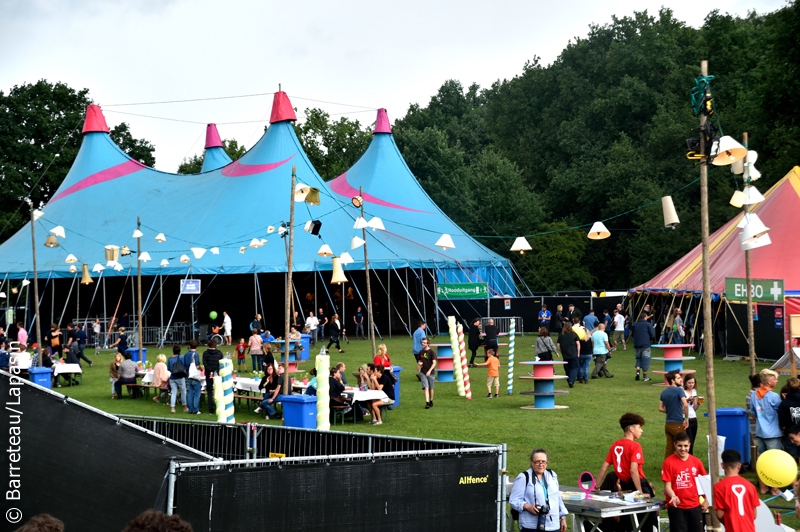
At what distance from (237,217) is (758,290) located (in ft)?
53.0

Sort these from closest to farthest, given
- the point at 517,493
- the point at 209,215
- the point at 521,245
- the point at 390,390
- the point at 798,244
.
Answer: the point at 517,493 < the point at 390,390 < the point at 798,244 < the point at 521,245 < the point at 209,215

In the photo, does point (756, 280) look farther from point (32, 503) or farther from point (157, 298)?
point (157, 298)

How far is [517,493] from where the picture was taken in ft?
21.1

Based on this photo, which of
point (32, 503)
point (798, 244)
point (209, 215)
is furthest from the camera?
point (209, 215)

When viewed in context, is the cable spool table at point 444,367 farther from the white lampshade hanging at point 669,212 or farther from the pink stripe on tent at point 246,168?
the pink stripe on tent at point 246,168

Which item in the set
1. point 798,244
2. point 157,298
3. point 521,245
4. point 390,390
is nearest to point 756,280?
point 798,244

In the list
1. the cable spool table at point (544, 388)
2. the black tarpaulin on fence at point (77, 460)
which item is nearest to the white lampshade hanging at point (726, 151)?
the black tarpaulin on fence at point (77, 460)

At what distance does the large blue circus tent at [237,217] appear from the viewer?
91.7 feet

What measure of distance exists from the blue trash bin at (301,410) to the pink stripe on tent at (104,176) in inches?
868

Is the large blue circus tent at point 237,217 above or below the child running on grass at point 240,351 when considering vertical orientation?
above

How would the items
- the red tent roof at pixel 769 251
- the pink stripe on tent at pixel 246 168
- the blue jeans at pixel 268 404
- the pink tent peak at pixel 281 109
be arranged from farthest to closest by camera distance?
the pink tent peak at pixel 281 109
the pink stripe on tent at pixel 246 168
the red tent roof at pixel 769 251
the blue jeans at pixel 268 404

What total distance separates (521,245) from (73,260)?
13.0 m

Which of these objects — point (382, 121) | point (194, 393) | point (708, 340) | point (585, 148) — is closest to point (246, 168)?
point (382, 121)

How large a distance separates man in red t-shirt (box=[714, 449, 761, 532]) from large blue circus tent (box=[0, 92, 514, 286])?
21.2 meters
